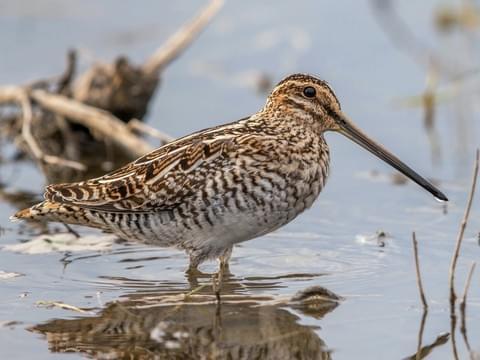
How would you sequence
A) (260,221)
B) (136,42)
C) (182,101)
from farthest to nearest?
(136,42), (182,101), (260,221)

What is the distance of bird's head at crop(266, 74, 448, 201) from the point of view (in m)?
7.76

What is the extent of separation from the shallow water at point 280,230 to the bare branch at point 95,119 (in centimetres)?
56

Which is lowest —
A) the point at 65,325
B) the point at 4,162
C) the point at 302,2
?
the point at 65,325

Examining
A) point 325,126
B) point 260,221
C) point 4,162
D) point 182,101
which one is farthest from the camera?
point 182,101

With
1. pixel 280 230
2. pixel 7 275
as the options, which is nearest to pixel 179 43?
pixel 280 230

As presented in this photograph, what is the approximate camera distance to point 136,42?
13.5 metres

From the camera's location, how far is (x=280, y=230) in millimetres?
8773

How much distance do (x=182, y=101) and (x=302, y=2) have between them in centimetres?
300

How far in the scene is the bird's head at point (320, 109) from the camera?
776 centimetres

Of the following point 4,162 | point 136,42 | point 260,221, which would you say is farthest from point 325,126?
point 136,42

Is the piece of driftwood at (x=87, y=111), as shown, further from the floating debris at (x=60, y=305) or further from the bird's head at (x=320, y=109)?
the floating debris at (x=60, y=305)

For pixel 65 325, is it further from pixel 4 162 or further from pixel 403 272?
pixel 4 162

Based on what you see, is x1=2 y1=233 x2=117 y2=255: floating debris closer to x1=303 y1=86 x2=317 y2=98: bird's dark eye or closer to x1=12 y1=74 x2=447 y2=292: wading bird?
x1=12 y1=74 x2=447 y2=292: wading bird

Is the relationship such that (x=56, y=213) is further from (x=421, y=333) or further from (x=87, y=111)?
(x=87, y=111)
